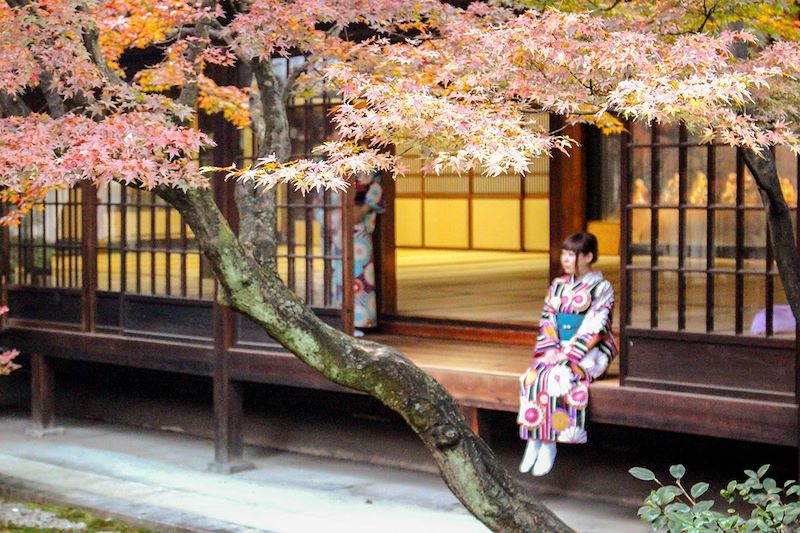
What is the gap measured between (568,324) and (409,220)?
13.6m

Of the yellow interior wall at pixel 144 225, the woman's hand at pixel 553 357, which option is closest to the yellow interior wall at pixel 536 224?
the yellow interior wall at pixel 144 225

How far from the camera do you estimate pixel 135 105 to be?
298 inches

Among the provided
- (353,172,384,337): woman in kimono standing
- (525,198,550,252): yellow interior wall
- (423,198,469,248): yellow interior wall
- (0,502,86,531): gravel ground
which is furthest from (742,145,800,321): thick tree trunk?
(423,198,469,248): yellow interior wall

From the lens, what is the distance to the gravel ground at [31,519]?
946 cm

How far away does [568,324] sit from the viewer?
29.4ft

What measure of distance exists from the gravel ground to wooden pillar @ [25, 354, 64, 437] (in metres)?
2.78

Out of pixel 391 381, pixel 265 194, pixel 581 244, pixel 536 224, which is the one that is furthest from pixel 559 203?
pixel 536 224

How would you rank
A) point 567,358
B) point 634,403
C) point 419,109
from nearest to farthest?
point 419,109 < point 634,403 < point 567,358

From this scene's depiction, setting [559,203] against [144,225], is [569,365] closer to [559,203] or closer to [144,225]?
[559,203]

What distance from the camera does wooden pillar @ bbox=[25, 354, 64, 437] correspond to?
42.1ft

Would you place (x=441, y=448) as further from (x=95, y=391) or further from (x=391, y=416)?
(x=95, y=391)

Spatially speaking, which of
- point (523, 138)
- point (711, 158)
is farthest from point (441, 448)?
point (711, 158)

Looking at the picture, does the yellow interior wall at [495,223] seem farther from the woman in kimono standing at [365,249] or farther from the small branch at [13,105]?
the small branch at [13,105]

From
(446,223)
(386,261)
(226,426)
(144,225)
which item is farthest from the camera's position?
(446,223)
